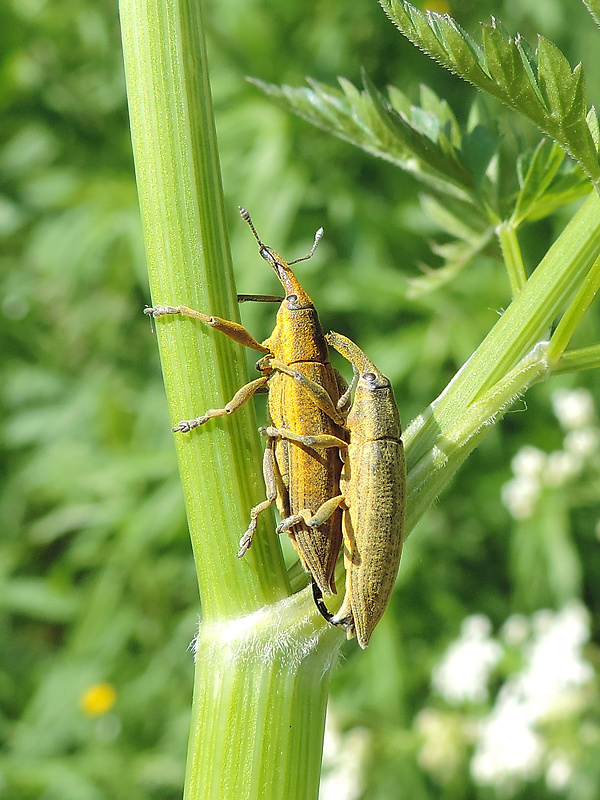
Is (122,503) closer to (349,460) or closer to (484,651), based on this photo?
(484,651)

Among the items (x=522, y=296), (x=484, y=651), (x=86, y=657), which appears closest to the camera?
(x=522, y=296)

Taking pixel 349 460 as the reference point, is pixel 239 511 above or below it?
below

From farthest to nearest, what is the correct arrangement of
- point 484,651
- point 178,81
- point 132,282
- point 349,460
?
point 132,282 < point 484,651 < point 349,460 < point 178,81

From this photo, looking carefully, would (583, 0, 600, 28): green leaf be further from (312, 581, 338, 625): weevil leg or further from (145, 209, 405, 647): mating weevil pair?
(312, 581, 338, 625): weevil leg

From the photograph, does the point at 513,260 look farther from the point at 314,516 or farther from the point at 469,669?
the point at 469,669

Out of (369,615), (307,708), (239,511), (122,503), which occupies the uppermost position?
(122,503)

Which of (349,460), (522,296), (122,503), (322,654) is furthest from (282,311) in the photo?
(122,503)

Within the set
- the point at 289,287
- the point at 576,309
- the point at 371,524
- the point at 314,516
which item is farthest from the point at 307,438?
the point at 576,309
